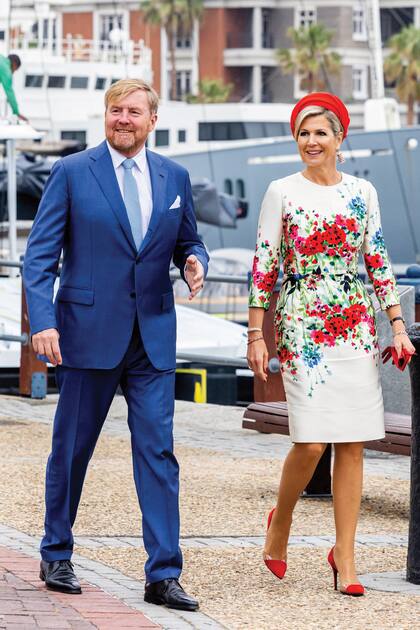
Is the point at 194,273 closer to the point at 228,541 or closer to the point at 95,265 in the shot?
the point at 95,265

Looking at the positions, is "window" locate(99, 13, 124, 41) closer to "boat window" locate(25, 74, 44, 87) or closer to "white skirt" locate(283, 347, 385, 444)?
"boat window" locate(25, 74, 44, 87)

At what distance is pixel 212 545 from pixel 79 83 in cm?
5839

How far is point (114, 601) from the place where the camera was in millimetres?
5855

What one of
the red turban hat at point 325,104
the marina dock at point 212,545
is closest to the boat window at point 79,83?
the marina dock at point 212,545

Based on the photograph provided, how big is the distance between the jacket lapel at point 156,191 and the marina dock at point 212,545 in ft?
4.10

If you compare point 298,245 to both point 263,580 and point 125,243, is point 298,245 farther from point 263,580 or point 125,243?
point 263,580

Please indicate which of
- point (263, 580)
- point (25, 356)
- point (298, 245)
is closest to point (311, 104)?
point (298, 245)

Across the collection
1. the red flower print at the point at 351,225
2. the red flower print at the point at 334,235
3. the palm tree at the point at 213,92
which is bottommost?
the red flower print at the point at 334,235

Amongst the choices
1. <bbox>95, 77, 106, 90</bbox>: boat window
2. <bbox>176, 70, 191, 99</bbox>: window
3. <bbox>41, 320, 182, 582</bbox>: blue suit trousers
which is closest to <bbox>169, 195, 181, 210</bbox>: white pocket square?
<bbox>41, 320, 182, 582</bbox>: blue suit trousers

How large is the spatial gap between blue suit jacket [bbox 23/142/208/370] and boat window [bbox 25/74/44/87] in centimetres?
5667

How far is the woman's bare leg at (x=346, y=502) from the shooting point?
20.0ft

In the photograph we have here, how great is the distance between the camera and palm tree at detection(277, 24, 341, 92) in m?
93.9

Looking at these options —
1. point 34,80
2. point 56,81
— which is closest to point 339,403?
point 34,80

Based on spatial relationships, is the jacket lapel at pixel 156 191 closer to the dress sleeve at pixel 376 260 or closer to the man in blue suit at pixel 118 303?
the man in blue suit at pixel 118 303
